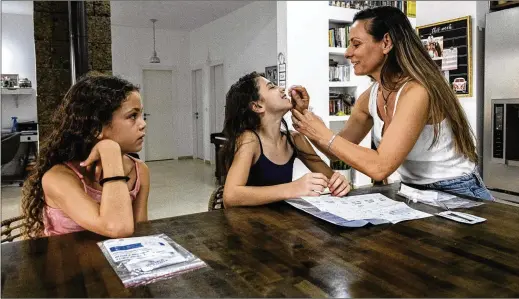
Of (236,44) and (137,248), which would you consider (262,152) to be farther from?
(236,44)

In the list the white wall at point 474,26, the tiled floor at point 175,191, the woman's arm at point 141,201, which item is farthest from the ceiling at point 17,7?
the white wall at point 474,26

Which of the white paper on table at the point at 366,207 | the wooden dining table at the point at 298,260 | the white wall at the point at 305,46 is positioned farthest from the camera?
the white wall at the point at 305,46

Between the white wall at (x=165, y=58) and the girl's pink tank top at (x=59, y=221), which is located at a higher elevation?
the white wall at (x=165, y=58)

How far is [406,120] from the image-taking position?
1.47 metres

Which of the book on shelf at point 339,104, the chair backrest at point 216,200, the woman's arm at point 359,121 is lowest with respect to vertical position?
the chair backrest at point 216,200

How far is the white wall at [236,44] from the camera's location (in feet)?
22.1

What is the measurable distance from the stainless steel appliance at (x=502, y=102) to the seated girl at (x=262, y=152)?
1888 millimetres

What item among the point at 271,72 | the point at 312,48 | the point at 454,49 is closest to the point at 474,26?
the point at 454,49

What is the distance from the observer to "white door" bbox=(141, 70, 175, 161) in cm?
939

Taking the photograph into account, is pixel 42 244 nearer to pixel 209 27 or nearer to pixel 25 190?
pixel 25 190

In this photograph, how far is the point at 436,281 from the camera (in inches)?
32.6

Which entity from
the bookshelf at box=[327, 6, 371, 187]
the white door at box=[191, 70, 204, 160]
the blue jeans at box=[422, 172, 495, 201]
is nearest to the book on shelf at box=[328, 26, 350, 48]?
the bookshelf at box=[327, 6, 371, 187]

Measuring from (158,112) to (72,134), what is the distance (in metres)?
8.33

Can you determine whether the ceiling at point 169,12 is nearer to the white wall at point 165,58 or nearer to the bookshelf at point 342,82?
the white wall at point 165,58
